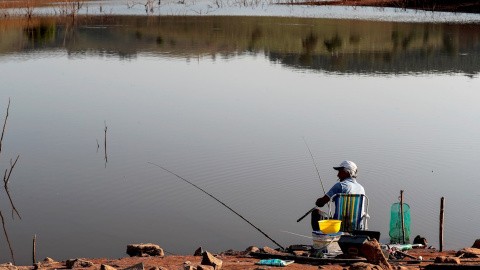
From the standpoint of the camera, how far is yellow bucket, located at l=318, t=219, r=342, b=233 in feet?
21.8

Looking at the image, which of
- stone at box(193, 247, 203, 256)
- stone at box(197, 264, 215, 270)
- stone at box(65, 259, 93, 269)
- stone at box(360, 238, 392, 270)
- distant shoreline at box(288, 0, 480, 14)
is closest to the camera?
stone at box(197, 264, 215, 270)

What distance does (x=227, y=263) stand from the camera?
6418mm

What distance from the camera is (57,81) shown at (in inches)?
714

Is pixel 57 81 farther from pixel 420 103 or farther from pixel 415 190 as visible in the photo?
pixel 415 190

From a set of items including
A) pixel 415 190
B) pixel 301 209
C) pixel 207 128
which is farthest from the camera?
pixel 207 128

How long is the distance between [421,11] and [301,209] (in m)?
34.2

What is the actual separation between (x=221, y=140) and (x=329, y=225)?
5840 mm

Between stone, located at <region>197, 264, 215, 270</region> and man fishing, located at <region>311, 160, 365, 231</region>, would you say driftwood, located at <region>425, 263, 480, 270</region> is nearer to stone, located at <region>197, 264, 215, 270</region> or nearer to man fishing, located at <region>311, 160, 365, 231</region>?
man fishing, located at <region>311, 160, 365, 231</region>

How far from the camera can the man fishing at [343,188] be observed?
7.14m

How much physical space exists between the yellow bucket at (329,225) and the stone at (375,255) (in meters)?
0.61

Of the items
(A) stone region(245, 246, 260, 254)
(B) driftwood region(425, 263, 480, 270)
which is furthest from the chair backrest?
(B) driftwood region(425, 263, 480, 270)

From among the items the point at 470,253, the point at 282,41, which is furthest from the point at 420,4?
the point at 470,253

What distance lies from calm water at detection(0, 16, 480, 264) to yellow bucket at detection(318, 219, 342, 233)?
130 centimetres

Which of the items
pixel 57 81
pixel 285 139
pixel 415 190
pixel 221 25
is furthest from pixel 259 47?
pixel 415 190
